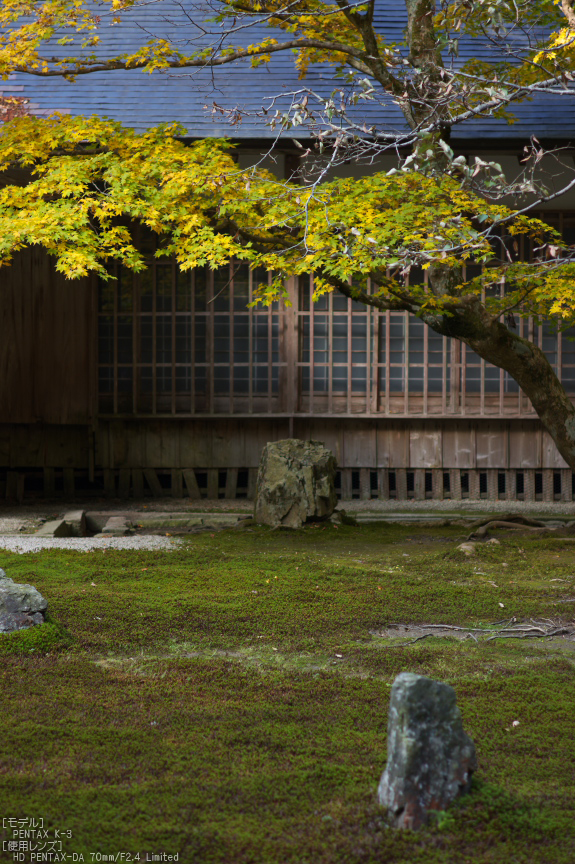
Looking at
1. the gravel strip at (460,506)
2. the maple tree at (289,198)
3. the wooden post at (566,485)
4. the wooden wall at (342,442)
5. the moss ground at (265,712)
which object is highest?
the maple tree at (289,198)

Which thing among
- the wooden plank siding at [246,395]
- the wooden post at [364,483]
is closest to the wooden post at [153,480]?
the wooden plank siding at [246,395]

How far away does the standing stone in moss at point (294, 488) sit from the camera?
896 cm

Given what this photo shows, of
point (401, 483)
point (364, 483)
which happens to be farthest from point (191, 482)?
point (401, 483)

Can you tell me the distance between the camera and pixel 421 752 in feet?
8.62

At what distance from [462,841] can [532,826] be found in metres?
0.27

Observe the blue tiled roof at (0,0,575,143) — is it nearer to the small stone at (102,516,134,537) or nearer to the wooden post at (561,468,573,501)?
the wooden post at (561,468,573,501)

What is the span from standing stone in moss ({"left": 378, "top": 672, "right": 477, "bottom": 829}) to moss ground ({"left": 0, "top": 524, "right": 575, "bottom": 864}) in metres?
0.07

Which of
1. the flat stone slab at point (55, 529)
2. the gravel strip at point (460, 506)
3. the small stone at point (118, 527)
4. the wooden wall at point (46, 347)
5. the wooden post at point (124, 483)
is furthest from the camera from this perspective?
the wooden post at point (124, 483)

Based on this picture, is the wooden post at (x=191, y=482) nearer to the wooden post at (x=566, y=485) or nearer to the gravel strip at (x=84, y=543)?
the gravel strip at (x=84, y=543)

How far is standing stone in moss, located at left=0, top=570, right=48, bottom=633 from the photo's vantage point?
4.54 metres

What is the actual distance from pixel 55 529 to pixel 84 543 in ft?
3.29

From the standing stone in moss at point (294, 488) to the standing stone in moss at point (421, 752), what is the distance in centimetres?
625

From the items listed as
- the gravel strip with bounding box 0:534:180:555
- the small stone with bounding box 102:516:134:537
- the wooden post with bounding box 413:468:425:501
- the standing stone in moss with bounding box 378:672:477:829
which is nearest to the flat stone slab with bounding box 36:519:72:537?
the gravel strip with bounding box 0:534:180:555

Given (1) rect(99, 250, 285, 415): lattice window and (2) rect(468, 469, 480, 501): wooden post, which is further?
(2) rect(468, 469, 480, 501): wooden post
